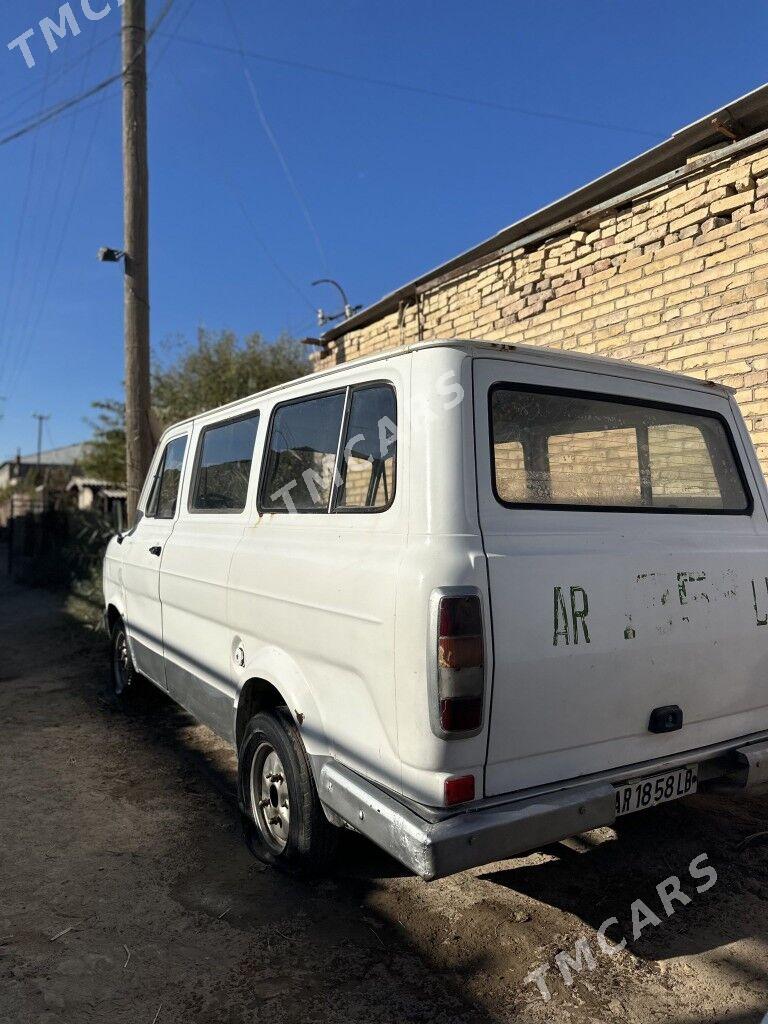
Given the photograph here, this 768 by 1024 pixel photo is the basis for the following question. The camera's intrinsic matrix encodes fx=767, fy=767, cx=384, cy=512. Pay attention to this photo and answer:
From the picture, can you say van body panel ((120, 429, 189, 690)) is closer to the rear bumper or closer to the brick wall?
the rear bumper

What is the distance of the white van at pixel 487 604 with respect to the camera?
2318mm

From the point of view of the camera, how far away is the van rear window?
267cm

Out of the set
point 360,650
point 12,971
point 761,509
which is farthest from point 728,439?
point 12,971

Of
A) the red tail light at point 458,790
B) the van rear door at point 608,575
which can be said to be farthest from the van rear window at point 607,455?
the red tail light at point 458,790

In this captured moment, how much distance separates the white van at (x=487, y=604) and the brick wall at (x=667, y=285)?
7.04 ft

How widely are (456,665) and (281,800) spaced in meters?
1.34

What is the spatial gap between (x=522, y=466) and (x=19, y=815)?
3.19 metres

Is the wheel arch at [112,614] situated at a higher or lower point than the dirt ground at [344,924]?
higher

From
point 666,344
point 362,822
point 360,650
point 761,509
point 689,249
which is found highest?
point 689,249

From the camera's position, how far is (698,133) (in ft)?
17.2

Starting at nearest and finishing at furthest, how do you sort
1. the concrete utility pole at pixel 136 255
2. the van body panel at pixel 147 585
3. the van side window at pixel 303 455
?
the van side window at pixel 303 455 < the van body panel at pixel 147 585 < the concrete utility pole at pixel 136 255

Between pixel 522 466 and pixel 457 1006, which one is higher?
pixel 522 466

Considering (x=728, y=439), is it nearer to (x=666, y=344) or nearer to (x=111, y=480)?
(x=666, y=344)

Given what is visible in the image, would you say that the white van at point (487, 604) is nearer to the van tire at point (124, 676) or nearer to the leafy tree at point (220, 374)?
the van tire at point (124, 676)
